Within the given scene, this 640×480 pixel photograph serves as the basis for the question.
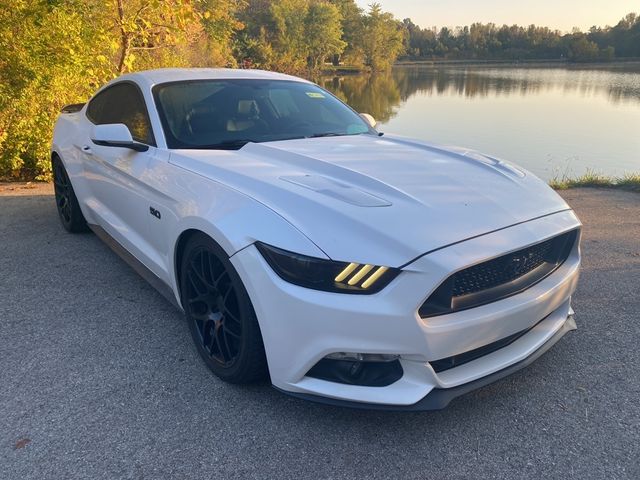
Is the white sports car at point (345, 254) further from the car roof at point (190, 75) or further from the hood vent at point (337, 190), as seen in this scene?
the car roof at point (190, 75)

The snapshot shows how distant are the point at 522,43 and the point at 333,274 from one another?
310ft

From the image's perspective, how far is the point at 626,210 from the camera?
602 centimetres

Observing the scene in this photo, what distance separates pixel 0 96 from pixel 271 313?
6.53 m

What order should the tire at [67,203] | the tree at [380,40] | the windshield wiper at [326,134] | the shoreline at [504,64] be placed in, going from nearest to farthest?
the windshield wiper at [326,134], the tire at [67,203], the shoreline at [504,64], the tree at [380,40]

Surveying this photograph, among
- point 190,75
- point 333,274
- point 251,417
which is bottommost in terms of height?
point 251,417

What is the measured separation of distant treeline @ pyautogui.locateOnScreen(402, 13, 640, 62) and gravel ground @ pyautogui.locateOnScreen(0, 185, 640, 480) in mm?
75292

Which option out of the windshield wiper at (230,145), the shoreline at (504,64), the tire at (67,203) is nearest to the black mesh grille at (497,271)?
the windshield wiper at (230,145)

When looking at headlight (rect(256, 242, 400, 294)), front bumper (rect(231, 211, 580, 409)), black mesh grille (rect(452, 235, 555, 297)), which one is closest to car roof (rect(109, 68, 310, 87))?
A: front bumper (rect(231, 211, 580, 409))

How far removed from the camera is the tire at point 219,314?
7.25ft

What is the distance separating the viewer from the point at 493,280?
84.0 inches

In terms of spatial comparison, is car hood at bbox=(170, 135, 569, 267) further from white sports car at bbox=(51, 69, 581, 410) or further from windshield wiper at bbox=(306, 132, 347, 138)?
windshield wiper at bbox=(306, 132, 347, 138)

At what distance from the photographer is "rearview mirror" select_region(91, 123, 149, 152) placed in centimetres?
312

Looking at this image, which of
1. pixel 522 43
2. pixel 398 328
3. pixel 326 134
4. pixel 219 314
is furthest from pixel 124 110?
pixel 522 43

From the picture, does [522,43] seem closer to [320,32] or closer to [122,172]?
[320,32]
